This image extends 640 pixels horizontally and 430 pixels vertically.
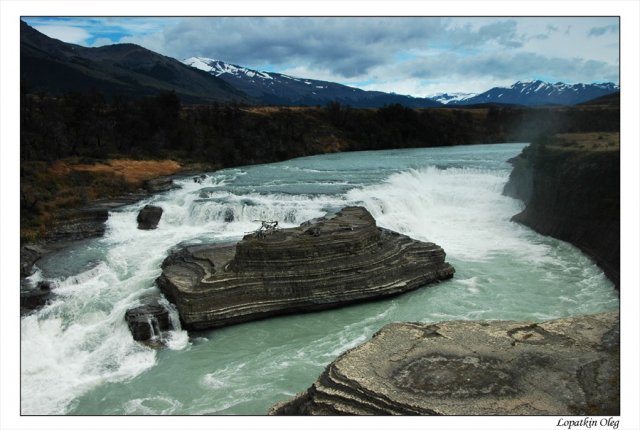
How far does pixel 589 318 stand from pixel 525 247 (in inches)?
546

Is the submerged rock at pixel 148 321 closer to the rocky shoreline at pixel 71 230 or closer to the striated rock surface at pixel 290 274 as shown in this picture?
the striated rock surface at pixel 290 274

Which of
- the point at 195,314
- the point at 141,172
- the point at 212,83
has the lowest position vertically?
the point at 195,314

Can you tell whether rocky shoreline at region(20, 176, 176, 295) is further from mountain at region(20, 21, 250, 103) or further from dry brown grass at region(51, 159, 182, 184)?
mountain at region(20, 21, 250, 103)

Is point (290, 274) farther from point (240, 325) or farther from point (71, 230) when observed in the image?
point (71, 230)

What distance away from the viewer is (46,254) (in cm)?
1934

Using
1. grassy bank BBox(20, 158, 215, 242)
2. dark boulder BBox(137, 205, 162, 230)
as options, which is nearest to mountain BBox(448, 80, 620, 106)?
dark boulder BBox(137, 205, 162, 230)

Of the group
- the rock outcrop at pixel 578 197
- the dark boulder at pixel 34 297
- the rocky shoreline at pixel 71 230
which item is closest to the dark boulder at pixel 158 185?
the rocky shoreline at pixel 71 230

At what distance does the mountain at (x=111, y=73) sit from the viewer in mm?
86938

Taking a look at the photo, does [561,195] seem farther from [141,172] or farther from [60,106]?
[60,106]

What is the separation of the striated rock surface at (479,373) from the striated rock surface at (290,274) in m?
6.65

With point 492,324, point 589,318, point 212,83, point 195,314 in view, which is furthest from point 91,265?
point 212,83

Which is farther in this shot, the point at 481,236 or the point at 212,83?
the point at 212,83

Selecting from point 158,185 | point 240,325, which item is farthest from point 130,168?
point 240,325

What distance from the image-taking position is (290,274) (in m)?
14.9
